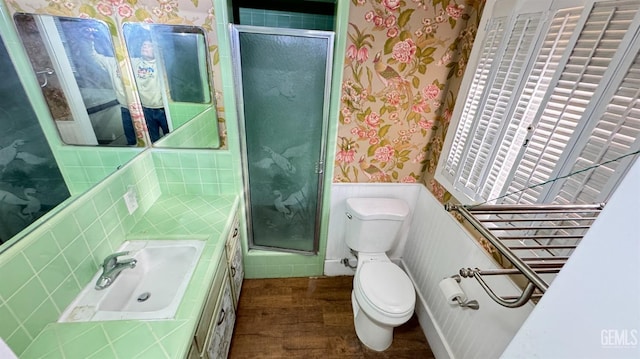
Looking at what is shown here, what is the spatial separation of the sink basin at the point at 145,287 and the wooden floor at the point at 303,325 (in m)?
0.73

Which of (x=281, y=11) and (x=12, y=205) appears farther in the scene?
(x=281, y=11)

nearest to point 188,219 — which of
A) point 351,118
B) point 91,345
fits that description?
point 91,345

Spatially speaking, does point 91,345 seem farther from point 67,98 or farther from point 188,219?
point 67,98

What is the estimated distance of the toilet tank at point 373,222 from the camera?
167 cm

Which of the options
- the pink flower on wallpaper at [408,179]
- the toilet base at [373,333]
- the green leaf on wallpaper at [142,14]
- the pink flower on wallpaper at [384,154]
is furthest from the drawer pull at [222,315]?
the green leaf on wallpaper at [142,14]

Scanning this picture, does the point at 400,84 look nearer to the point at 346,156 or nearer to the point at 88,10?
the point at 346,156

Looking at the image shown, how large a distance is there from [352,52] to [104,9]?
135cm

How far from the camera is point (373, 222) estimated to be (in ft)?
5.50

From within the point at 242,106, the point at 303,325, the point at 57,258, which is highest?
the point at 242,106

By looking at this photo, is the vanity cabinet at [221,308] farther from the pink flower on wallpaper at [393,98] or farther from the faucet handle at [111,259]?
the pink flower on wallpaper at [393,98]

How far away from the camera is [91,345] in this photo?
2.52 feet

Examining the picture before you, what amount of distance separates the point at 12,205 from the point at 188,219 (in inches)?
25.6

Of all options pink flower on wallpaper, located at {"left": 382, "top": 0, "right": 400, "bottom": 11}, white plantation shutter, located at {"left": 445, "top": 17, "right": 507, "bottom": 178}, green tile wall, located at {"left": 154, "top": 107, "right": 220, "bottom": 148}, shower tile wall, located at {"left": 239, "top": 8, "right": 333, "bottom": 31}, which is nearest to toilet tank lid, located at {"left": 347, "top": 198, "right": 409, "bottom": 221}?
white plantation shutter, located at {"left": 445, "top": 17, "right": 507, "bottom": 178}

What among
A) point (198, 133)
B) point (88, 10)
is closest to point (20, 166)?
point (198, 133)
